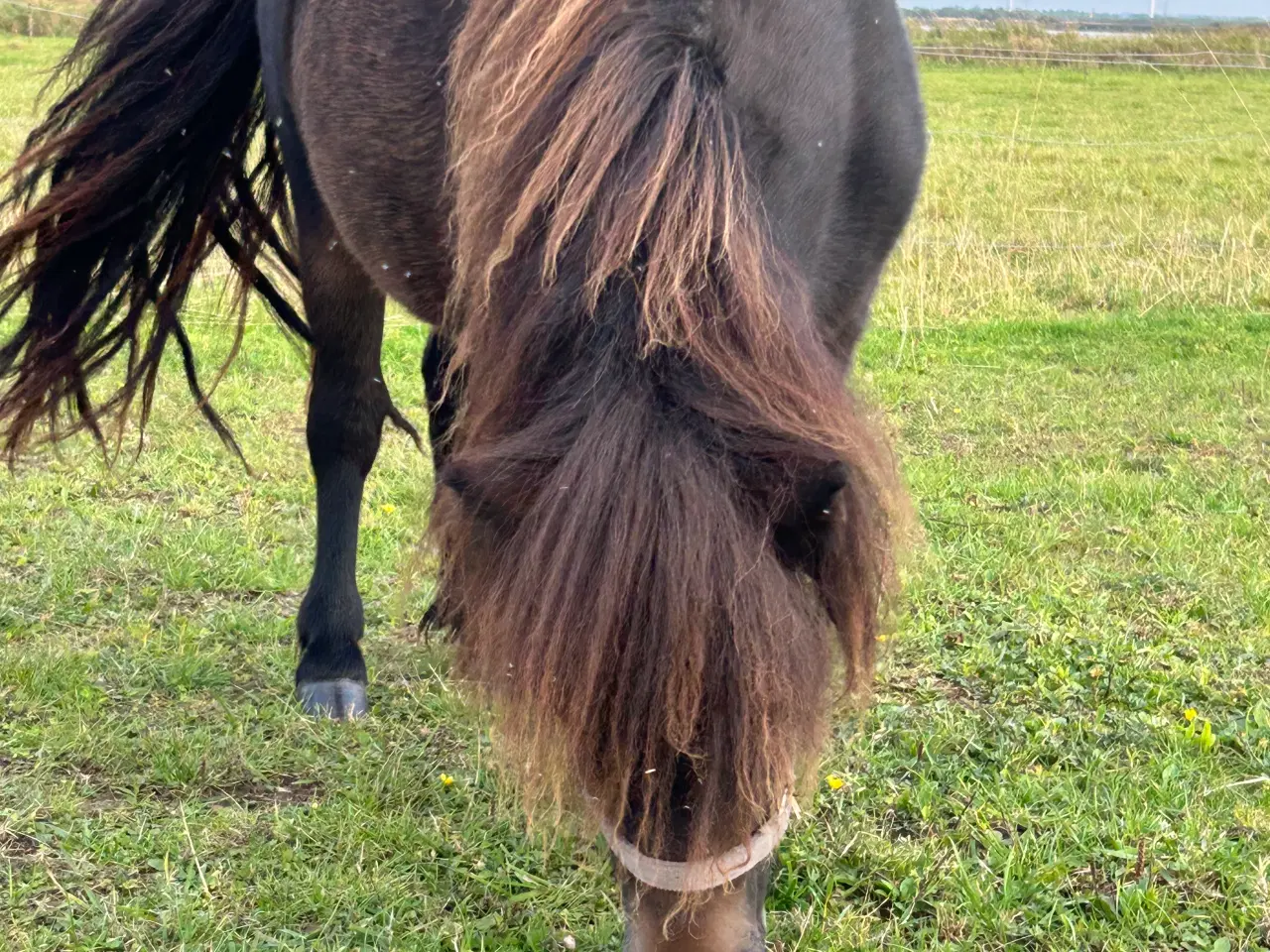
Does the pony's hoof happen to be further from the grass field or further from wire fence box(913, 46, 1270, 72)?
wire fence box(913, 46, 1270, 72)

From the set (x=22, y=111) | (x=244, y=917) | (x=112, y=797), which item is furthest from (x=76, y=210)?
(x=22, y=111)

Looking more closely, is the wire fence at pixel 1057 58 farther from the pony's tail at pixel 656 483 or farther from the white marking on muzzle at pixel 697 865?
the white marking on muzzle at pixel 697 865

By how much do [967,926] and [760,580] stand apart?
120 centimetres

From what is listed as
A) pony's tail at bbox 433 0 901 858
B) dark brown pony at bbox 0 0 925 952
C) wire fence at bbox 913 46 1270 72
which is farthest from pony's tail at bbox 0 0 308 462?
wire fence at bbox 913 46 1270 72

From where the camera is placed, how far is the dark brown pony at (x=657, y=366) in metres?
1.45

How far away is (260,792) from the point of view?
284 cm

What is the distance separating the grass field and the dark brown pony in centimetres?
27

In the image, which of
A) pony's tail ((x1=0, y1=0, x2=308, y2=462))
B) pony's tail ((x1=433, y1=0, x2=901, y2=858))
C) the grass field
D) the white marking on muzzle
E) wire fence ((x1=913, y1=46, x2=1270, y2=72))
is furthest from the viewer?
wire fence ((x1=913, y1=46, x2=1270, y2=72))

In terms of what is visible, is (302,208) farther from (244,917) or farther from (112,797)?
(244,917)

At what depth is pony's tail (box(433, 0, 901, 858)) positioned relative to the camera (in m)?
1.44

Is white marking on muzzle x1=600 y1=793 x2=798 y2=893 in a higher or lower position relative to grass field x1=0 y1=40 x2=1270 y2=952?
higher

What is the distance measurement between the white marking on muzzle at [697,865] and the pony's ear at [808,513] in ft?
1.12

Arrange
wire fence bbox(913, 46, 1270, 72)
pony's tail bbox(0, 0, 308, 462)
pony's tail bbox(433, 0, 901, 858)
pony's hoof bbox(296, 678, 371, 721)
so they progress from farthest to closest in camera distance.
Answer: wire fence bbox(913, 46, 1270, 72), pony's tail bbox(0, 0, 308, 462), pony's hoof bbox(296, 678, 371, 721), pony's tail bbox(433, 0, 901, 858)

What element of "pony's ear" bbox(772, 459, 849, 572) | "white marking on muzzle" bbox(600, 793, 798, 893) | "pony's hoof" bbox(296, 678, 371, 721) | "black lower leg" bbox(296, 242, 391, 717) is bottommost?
"pony's hoof" bbox(296, 678, 371, 721)
